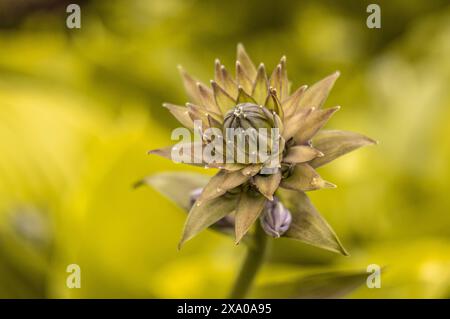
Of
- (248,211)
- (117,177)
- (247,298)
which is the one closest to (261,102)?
(248,211)

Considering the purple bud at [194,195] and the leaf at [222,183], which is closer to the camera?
the leaf at [222,183]

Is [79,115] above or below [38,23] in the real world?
below

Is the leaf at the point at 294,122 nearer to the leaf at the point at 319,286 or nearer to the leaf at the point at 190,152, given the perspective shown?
the leaf at the point at 190,152

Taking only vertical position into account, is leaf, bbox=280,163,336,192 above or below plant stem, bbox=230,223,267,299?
above

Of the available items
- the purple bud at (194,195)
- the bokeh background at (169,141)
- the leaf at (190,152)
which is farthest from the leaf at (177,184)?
the bokeh background at (169,141)

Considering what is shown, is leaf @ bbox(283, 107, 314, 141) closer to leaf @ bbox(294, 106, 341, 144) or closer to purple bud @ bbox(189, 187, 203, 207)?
leaf @ bbox(294, 106, 341, 144)

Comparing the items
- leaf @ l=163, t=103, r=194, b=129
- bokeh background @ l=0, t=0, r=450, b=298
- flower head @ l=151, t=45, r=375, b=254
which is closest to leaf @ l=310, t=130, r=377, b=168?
flower head @ l=151, t=45, r=375, b=254
